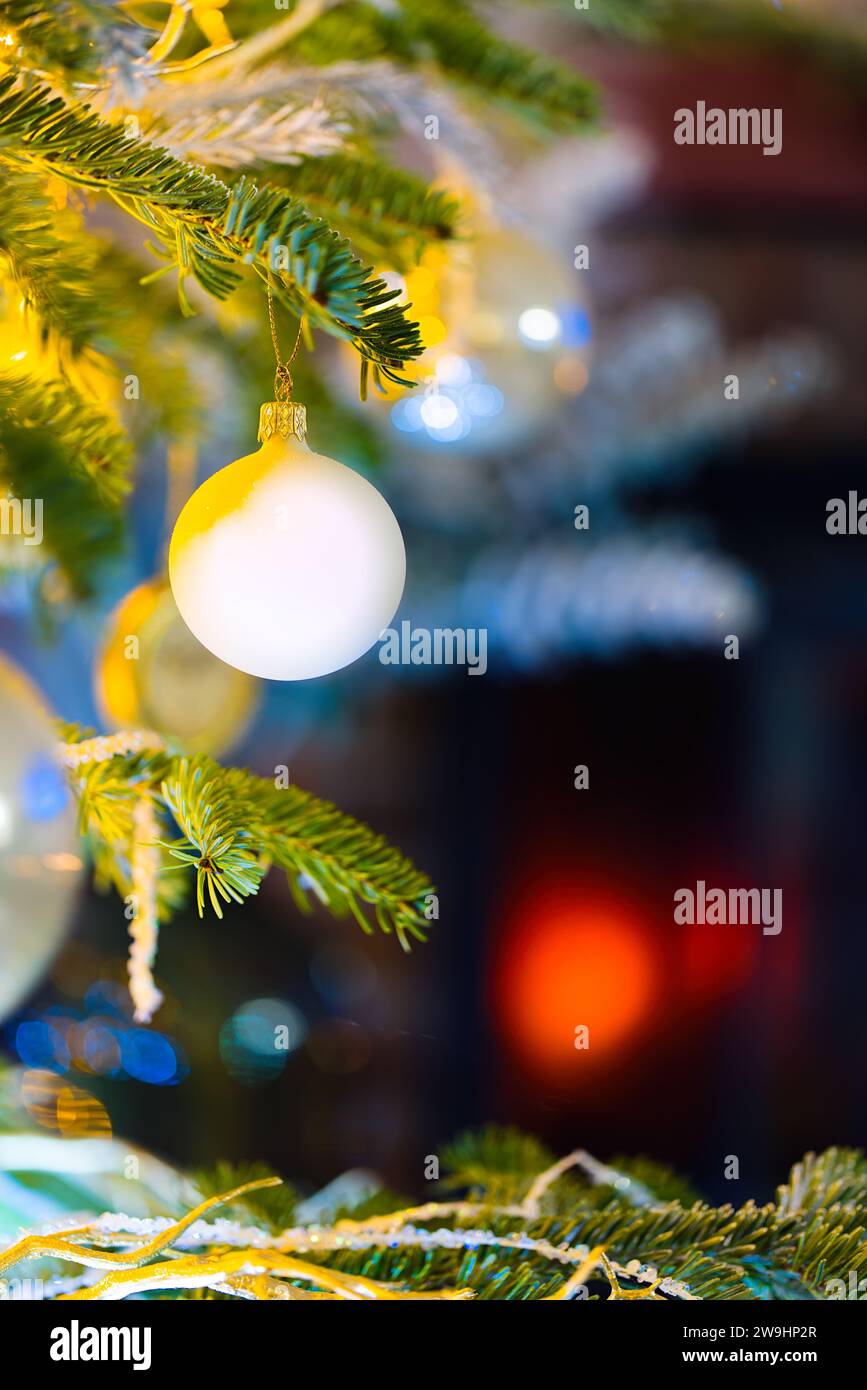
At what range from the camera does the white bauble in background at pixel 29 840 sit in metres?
0.39

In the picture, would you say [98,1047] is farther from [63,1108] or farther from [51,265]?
[51,265]

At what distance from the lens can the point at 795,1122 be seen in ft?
3.16

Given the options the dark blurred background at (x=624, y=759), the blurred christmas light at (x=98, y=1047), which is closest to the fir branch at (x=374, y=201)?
the dark blurred background at (x=624, y=759)

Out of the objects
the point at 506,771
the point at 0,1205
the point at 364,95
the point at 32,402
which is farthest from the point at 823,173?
the point at 0,1205

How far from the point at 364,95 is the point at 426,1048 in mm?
731

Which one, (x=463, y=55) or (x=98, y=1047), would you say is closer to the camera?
(x=463, y=55)

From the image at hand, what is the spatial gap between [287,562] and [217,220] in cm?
9

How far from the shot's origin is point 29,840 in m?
0.40

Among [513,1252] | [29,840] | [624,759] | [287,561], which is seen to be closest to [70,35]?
[287,561]

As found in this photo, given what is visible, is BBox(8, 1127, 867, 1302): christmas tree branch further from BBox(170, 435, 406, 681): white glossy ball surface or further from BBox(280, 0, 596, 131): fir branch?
BBox(280, 0, 596, 131): fir branch

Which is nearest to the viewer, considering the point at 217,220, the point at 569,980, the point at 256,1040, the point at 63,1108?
the point at 217,220

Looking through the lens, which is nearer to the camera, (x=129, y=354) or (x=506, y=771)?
(x=129, y=354)

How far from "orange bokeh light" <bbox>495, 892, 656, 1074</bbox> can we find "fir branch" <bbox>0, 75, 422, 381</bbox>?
735 mm
